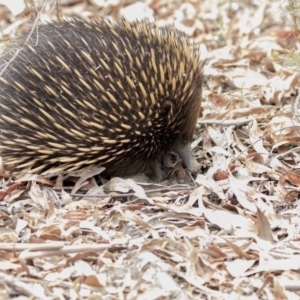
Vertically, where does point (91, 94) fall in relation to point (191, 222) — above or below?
above

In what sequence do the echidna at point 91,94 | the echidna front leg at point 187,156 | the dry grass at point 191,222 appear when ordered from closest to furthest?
the dry grass at point 191,222, the echidna at point 91,94, the echidna front leg at point 187,156

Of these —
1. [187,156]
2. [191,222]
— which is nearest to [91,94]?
[187,156]

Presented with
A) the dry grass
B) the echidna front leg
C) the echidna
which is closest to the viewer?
the dry grass

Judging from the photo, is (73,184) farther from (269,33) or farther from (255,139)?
(269,33)

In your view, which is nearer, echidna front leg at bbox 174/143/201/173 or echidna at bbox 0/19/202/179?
echidna at bbox 0/19/202/179

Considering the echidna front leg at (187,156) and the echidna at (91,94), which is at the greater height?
the echidna at (91,94)

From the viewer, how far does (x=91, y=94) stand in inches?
153

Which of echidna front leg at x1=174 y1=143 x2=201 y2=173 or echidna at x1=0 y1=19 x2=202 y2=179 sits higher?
echidna at x1=0 y1=19 x2=202 y2=179

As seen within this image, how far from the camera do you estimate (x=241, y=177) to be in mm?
4043

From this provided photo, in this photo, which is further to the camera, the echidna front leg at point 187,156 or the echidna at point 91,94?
the echidna front leg at point 187,156

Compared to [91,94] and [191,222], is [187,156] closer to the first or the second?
[91,94]

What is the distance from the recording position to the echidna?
3869mm

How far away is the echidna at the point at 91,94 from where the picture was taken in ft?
12.7

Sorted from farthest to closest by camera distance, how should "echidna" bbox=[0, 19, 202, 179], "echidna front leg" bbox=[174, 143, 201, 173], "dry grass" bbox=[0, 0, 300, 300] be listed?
1. "echidna front leg" bbox=[174, 143, 201, 173]
2. "echidna" bbox=[0, 19, 202, 179]
3. "dry grass" bbox=[0, 0, 300, 300]
